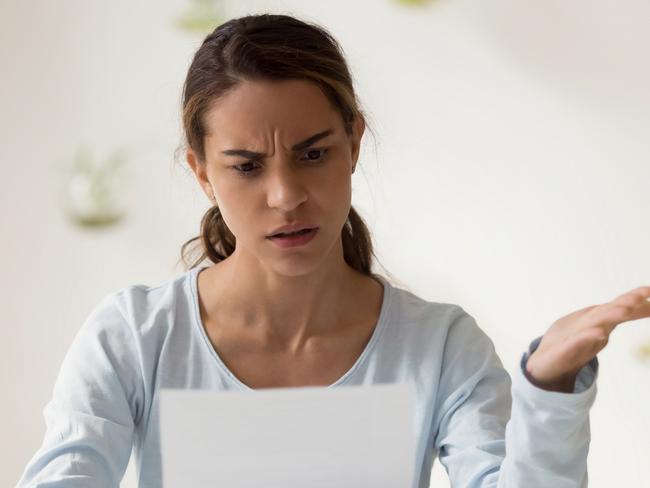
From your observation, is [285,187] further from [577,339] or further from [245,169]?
[577,339]

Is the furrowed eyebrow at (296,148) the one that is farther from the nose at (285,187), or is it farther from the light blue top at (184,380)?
the light blue top at (184,380)

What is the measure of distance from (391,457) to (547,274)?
0.84 m

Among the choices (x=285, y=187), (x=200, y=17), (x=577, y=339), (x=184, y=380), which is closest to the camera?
(x=577, y=339)

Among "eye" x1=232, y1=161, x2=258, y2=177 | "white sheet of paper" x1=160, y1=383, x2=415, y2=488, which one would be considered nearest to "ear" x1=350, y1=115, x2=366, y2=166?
"eye" x1=232, y1=161, x2=258, y2=177

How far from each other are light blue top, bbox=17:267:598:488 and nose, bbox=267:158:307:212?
0.18 m

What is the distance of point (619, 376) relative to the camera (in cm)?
175

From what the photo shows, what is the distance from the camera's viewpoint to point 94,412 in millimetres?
1005

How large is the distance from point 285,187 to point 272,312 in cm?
18

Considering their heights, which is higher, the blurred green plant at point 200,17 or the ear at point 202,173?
the blurred green plant at point 200,17

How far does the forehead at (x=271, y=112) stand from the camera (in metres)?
0.98

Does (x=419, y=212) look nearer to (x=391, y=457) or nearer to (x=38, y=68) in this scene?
(x=38, y=68)

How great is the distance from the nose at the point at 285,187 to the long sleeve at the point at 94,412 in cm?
20

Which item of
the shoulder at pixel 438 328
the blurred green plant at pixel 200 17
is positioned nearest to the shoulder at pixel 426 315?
the shoulder at pixel 438 328

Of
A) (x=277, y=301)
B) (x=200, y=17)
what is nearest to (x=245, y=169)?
(x=277, y=301)
